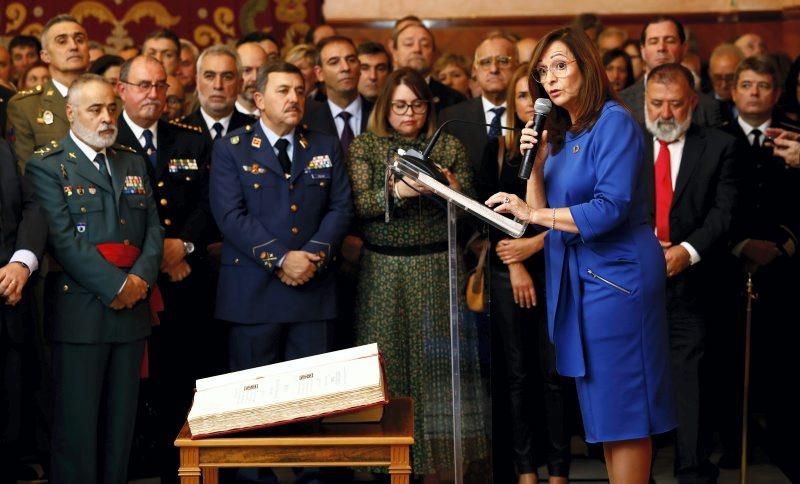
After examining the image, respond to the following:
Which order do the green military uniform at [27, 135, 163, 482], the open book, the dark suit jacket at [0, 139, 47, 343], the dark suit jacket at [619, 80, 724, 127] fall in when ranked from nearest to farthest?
the open book → the dark suit jacket at [0, 139, 47, 343] → the green military uniform at [27, 135, 163, 482] → the dark suit jacket at [619, 80, 724, 127]

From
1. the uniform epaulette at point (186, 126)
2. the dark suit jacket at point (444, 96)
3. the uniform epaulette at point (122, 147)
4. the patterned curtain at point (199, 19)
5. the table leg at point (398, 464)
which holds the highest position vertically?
the patterned curtain at point (199, 19)

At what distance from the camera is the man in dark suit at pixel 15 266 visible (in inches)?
169

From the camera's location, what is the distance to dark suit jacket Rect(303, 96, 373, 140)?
5.80 meters

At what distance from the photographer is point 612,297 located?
12.0 feet

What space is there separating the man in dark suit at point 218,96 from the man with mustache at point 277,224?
2.50 ft

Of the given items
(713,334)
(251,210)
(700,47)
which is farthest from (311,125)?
(700,47)

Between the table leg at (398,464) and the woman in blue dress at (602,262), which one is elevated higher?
the woman in blue dress at (602,262)

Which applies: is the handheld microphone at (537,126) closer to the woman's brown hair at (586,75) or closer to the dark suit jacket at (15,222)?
the woman's brown hair at (586,75)

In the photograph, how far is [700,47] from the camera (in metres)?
9.04

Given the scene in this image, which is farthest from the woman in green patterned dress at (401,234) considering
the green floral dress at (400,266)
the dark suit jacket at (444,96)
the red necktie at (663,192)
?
the dark suit jacket at (444,96)

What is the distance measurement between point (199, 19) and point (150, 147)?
4024mm

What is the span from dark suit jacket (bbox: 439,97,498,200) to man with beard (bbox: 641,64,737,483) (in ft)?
2.12

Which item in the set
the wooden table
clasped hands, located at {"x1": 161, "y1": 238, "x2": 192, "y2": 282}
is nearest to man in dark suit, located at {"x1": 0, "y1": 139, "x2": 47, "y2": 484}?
clasped hands, located at {"x1": 161, "y1": 238, "x2": 192, "y2": 282}

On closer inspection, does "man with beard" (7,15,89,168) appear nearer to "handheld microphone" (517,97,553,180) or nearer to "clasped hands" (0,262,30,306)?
"clasped hands" (0,262,30,306)
